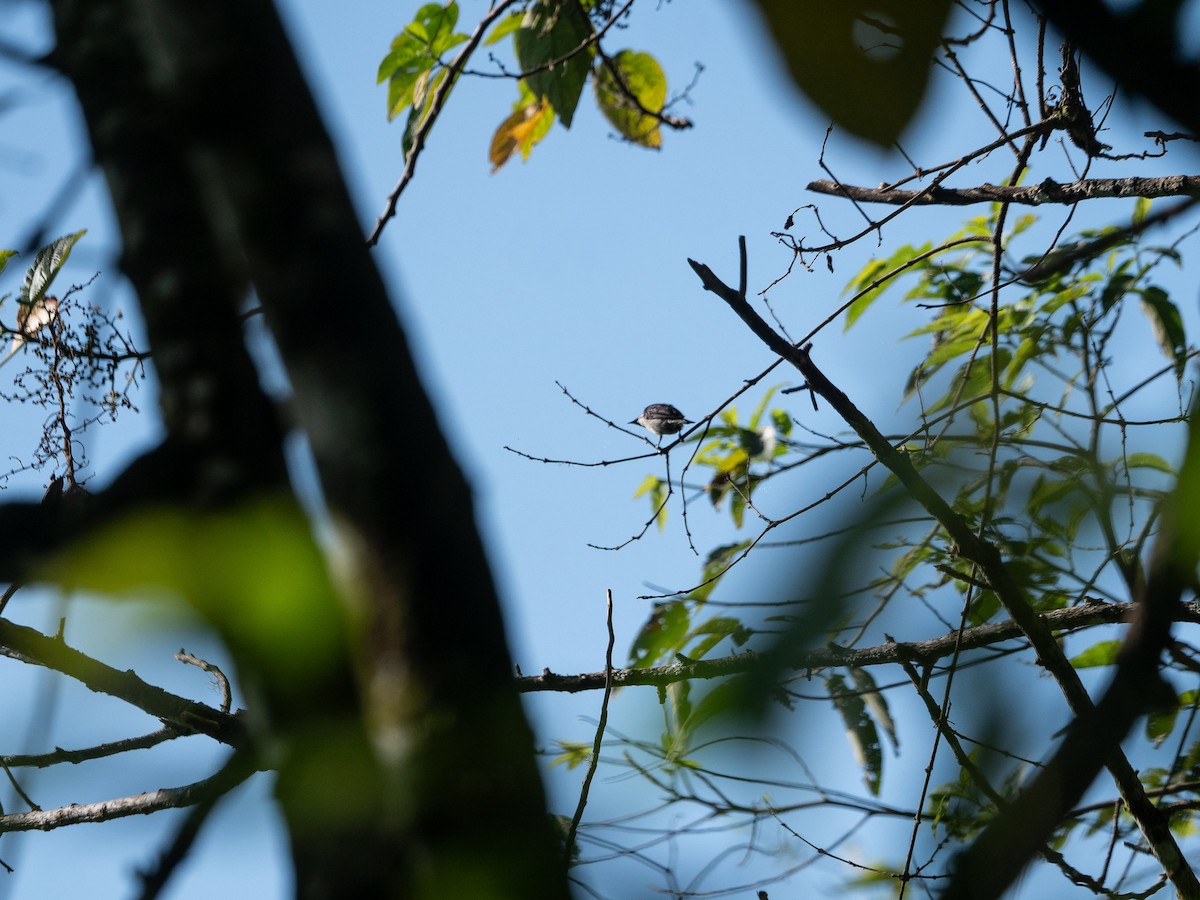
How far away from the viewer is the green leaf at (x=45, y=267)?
5.18 feet

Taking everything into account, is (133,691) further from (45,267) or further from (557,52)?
(557,52)

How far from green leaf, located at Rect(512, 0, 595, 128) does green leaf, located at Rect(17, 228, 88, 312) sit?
79 cm

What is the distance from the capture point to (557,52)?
1.54 m

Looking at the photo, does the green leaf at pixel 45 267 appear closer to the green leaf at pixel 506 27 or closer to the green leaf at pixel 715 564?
the green leaf at pixel 506 27

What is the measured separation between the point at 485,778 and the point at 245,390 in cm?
30

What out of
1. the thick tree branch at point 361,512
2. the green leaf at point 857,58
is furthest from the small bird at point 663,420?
the green leaf at point 857,58

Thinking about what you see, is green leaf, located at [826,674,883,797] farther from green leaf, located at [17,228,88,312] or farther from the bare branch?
green leaf, located at [17,228,88,312]

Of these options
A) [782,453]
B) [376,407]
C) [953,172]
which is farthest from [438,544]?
[782,453]

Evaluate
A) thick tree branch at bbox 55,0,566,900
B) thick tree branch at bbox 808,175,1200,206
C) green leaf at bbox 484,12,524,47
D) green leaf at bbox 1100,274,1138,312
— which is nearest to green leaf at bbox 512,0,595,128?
green leaf at bbox 484,12,524,47

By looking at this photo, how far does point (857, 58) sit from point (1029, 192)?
Answer: 148 centimetres

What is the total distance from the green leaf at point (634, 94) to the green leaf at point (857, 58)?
1.59 metres

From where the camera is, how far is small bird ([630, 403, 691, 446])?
196cm

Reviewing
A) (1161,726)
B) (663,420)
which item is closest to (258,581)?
(663,420)

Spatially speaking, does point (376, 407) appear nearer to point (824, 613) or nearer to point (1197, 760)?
point (824, 613)
